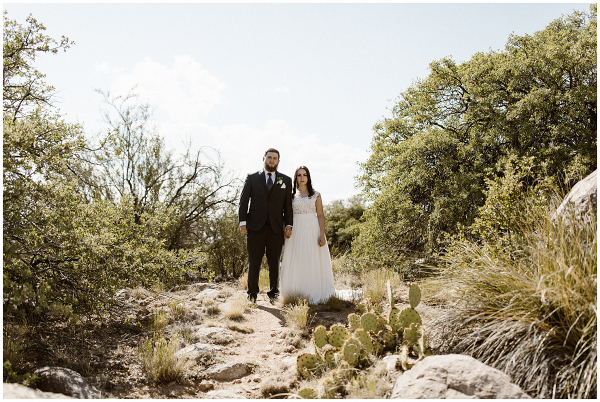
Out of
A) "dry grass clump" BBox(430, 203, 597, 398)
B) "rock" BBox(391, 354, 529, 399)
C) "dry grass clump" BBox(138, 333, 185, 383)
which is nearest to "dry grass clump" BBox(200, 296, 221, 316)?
"dry grass clump" BBox(138, 333, 185, 383)

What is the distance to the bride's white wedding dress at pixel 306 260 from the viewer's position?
6812mm

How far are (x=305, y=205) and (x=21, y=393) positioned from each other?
4725 millimetres

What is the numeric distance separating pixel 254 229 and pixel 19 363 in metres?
3.70

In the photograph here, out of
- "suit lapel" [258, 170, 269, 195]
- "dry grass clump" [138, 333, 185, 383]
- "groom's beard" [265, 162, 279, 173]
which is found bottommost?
"dry grass clump" [138, 333, 185, 383]

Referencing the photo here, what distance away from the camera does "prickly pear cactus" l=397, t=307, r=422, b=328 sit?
4.21 m

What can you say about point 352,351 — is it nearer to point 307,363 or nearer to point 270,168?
point 307,363

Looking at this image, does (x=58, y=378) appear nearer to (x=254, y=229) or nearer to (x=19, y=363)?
(x=19, y=363)

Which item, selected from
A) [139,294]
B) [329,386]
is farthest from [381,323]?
[139,294]

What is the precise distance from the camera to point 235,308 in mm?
6066

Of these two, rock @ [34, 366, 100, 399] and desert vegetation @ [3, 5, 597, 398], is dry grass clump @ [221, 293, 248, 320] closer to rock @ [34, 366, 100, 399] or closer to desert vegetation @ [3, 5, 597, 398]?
desert vegetation @ [3, 5, 597, 398]

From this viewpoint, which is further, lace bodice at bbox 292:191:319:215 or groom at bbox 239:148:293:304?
lace bodice at bbox 292:191:319:215

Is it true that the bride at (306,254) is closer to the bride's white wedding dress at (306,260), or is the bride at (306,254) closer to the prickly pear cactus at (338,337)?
the bride's white wedding dress at (306,260)

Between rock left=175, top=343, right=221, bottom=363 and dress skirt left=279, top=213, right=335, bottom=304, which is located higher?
dress skirt left=279, top=213, right=335, bottom=304

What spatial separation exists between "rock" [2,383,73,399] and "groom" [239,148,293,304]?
3.84 m
